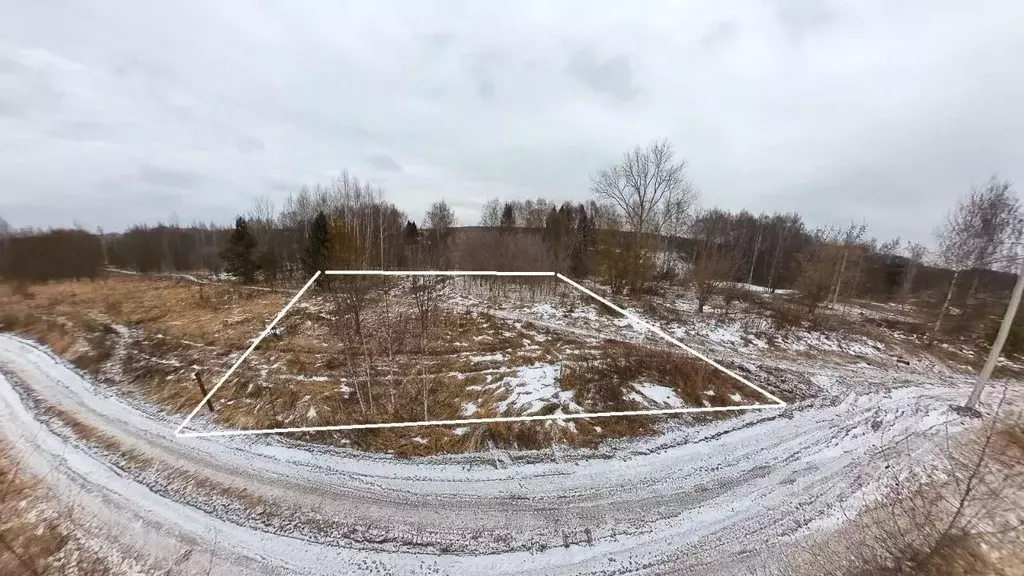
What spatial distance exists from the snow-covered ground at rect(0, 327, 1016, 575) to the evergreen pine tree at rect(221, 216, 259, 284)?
84.8ft

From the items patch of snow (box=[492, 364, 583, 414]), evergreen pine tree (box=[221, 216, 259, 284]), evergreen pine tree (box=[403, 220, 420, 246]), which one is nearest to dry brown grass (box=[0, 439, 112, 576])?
patch of snow (box=[492, 364, 583, 414])

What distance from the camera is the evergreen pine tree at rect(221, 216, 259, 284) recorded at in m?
31.8

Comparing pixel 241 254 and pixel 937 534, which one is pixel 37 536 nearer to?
pixel 937 534

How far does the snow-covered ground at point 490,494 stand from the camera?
5.19m

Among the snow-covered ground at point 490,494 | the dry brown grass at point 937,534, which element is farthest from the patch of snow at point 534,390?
the dry brown grass at point 937,534

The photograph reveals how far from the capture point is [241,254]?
31891 millimetres

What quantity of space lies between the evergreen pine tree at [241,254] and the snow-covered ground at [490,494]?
1017 inches

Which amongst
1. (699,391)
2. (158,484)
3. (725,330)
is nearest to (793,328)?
(725,330)

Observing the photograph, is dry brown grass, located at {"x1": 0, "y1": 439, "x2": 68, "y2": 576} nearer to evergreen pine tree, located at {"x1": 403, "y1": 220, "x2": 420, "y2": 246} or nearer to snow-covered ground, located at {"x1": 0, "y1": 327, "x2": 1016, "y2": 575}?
snow-covered ground, located at {"x1": 0, "y1": 327, "x2": 1016, "y2": 575}

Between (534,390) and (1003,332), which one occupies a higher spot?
(1003,332)

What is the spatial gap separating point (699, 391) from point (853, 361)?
9.55 m

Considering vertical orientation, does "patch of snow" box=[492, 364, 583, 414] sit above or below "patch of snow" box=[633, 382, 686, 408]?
below

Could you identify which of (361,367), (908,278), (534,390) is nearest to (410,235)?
(361,367)

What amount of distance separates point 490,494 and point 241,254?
36.0 metres
